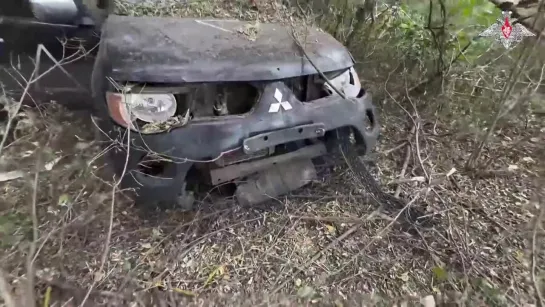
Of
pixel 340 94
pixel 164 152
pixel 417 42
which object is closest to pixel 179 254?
pixel 164 152

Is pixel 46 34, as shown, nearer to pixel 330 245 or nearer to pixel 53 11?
pixel 53 11

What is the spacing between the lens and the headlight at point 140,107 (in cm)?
224

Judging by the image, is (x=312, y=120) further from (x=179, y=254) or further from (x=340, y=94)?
(x=179, y=254)

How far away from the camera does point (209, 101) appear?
7.94 feet

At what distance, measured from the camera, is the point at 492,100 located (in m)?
4.27

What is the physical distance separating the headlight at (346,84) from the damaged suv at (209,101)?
0.01 metres

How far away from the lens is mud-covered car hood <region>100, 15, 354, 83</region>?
88.4 inches

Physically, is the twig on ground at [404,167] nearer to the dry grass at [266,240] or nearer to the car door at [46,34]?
the dry grass at [266,240]

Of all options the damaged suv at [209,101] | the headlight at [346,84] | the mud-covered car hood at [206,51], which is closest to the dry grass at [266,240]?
the damaged suv at [209,101]

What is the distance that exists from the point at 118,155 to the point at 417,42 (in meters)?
3.44

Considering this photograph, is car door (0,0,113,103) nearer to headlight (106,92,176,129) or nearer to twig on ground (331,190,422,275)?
headlight (106,92,176,129)

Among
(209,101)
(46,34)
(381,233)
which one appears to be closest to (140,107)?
(209,101)

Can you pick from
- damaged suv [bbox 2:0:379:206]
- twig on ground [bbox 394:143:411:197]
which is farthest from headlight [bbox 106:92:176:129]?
twig on ground [bbox 394:143:411:197]

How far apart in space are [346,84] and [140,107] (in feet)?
4.44
